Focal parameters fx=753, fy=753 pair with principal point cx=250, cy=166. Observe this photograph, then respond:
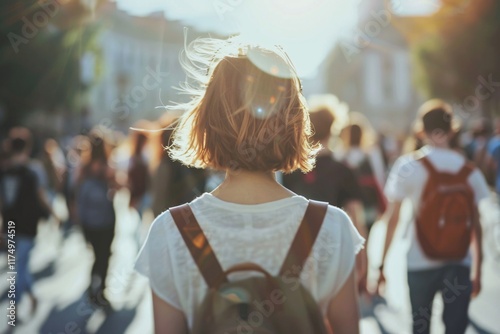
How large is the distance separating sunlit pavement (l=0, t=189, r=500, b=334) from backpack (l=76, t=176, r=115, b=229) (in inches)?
31.6

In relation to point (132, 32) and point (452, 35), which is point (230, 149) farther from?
point (132, 32)

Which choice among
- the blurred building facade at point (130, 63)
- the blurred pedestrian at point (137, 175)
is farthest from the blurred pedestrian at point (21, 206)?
the blurred building facade at point (130, 63)

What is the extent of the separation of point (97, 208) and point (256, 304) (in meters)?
5.95

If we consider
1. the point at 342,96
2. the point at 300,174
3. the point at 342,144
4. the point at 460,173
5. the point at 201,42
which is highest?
the point at 201,42

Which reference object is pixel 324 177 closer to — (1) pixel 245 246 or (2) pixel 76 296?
(1) pixel 245 246

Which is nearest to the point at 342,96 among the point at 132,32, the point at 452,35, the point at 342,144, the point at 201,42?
the point at 132,32

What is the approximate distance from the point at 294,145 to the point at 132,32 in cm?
8710

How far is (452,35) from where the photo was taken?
36719 millimetres

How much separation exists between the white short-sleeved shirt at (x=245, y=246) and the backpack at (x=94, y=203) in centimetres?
568

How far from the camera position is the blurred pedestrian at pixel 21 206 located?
24.0ft

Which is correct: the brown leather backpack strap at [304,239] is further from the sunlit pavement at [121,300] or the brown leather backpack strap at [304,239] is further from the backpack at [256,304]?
the sunlit pavement at [121,300]

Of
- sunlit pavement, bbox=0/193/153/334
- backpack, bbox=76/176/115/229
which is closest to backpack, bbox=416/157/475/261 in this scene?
sunlit pavement, bbox=0/193/153/334

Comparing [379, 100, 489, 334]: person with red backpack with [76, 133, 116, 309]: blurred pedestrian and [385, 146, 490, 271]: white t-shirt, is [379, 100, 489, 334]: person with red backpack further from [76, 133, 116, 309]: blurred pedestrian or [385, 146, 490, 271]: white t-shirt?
[76, 133, 116, 309]: blurred pedestrian

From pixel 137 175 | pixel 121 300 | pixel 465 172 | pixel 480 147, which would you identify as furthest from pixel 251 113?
pixel 480 147
